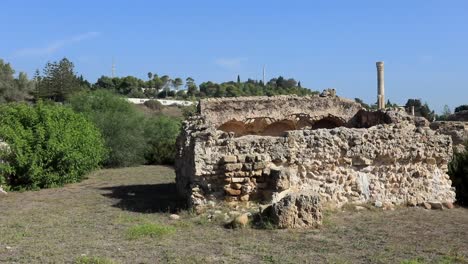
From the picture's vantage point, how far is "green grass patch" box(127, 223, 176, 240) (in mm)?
7507

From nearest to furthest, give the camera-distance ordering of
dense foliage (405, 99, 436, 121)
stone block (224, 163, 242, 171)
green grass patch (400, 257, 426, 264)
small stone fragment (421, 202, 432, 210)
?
1. green grass patch (400, 257, 426, 264)
2. stone block (224, 163, 242, 171)
3. small stone fragment (421, 202, 432, 210)
4. dense foliage (405, 99, 436, 121)

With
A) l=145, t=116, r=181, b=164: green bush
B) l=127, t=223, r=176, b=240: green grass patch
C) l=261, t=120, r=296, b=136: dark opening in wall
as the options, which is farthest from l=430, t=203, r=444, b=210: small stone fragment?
l=145, t=116, r=181, b=164: green bush

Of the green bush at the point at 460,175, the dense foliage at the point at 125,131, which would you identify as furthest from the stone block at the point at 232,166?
the dense foliage at the point at 125,131

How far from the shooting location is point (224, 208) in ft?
29.5

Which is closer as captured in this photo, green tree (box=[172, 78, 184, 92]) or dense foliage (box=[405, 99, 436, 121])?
dense foliage (box=[405, 99, 436, 121])

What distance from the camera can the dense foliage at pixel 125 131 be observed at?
70.3 ft

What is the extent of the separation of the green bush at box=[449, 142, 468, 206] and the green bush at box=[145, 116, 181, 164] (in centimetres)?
1301

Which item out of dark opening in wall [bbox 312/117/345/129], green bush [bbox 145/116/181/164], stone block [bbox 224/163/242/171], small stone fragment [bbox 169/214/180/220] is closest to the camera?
small stone fragment [bbox 169/214/180/220]

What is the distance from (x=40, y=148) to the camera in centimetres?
1401

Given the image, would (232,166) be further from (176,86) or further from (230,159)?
(176,86)

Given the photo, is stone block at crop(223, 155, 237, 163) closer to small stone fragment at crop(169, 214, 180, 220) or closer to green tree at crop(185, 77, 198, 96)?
small stone fragment at crop(169, 214, 180, 220)

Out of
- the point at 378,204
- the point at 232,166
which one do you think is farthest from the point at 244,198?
the point at 378,204

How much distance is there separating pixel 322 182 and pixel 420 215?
1765mm

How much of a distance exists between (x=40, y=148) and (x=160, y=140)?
403 inches
